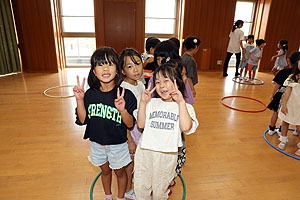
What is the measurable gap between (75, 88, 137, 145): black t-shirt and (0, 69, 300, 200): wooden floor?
86 cm

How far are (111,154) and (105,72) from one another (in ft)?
2.25

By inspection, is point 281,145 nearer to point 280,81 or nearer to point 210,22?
point 280,81

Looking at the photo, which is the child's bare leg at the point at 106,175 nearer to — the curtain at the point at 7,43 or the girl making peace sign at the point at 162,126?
the girl making peace sign at the point at 162,126

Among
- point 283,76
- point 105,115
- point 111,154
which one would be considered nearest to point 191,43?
point 283,76

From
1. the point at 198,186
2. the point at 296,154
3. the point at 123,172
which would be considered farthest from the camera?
the point at 296,154

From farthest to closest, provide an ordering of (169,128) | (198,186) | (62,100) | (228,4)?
(228,4) < (62,100) < (198,186) < (169,128)

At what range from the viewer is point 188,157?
280cm

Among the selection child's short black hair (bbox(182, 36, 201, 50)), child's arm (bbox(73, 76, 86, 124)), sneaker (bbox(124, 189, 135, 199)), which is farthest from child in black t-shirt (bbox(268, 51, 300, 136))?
child's arm (bbox(73, 76, 86, 124))

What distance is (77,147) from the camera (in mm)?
2979

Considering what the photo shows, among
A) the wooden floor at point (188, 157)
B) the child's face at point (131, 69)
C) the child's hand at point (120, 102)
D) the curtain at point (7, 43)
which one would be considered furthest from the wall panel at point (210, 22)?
the child's hand at point (120, 102)

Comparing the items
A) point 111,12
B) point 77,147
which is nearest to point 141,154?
point 77,147

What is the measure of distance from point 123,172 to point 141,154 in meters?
0.39

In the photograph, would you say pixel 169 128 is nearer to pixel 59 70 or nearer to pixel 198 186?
pixel 198 186

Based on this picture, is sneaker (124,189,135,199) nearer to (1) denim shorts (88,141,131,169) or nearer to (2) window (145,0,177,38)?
(1) denim shorts (88,141,131,169)
